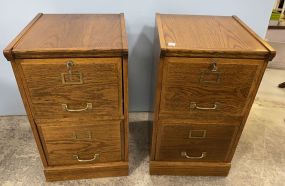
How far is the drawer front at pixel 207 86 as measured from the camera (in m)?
0.89

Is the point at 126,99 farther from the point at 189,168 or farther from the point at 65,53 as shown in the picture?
the point at 189,168

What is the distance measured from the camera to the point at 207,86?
3.10 feet

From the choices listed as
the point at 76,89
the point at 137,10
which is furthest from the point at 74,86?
the point at 137,10

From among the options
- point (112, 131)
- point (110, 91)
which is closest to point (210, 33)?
point (110, 91)

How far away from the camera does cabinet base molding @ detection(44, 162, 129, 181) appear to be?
1177mm

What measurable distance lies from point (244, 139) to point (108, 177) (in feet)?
2.80

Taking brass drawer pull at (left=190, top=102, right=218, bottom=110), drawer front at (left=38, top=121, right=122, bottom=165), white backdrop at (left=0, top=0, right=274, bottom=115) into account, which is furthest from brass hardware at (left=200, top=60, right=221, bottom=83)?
white backdrop at (left=0, top=0, right=274, bottom=115)

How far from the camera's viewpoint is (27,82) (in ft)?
2.88

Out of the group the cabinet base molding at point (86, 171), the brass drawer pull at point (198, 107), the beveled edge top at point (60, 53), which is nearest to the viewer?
the beveled edge top at point (60, 53)

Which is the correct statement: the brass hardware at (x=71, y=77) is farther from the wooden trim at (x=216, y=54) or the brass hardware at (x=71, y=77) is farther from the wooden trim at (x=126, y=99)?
the wooden trim at (x=216, y=54)

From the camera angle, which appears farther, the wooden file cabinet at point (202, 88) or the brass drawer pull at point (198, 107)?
the brass drawer pull at point (198, 107)

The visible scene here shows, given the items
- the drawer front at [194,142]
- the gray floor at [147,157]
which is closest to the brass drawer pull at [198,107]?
the drawer front at [194,142]

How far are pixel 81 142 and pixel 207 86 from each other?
60 cm

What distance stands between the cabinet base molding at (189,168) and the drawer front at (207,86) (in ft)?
1.05
